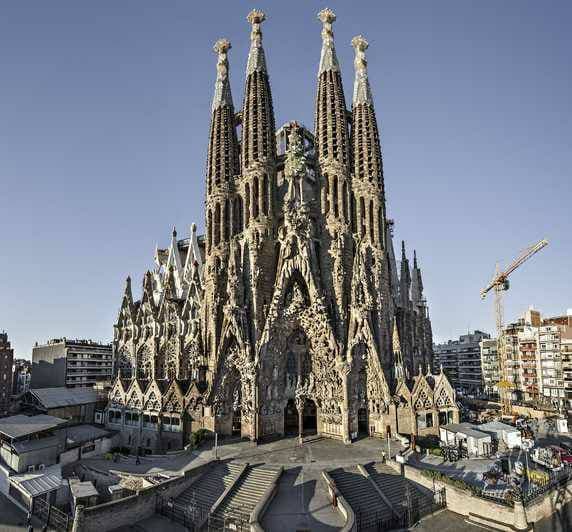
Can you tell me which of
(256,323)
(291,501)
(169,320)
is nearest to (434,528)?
(291,501)

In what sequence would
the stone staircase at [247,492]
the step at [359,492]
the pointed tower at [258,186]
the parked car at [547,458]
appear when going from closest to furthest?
the stone staircase at [247,492]
the step at [359,492]
the parked car at [547,458]
the pointed tower at [258,186]

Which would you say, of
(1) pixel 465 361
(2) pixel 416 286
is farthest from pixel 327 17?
(1) pixel 465 361

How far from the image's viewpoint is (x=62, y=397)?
1868 inches

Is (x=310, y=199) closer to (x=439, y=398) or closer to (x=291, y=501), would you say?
(x=439, y=398)

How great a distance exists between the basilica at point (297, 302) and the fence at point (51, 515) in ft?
47.8

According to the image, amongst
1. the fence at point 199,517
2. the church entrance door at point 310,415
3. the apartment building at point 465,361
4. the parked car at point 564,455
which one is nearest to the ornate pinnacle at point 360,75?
the church entrance door at point 310,415

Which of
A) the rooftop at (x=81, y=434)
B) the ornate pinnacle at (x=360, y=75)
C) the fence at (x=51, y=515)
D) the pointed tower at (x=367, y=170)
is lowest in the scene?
the fence at (x=51, y=515)

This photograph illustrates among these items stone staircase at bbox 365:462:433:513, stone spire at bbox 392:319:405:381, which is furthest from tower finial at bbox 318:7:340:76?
stone staircase at bbox 365:462:433:513

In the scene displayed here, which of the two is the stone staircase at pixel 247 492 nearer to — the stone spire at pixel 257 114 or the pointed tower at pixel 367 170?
the pointed tower at pixel 367 170

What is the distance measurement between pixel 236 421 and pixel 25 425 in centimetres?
1685

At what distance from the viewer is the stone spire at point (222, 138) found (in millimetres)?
49500

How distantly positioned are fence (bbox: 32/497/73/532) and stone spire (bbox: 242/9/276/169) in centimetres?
3385

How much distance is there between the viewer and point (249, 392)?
3941 cm

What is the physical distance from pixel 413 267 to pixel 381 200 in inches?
478
